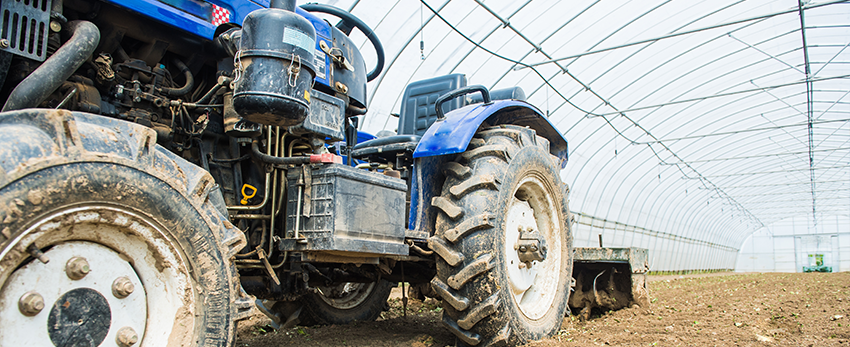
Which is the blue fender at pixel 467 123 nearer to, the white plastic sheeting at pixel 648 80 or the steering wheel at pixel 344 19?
the steering wheel at pixel 344 19

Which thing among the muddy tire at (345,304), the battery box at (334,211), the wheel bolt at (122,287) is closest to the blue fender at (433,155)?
the battery box at (334,211)

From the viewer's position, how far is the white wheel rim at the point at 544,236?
2933 mm

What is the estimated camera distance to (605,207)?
53.3 ft

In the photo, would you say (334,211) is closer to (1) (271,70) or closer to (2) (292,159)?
(2) (292,159)

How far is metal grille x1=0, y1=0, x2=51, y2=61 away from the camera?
60.4 inches

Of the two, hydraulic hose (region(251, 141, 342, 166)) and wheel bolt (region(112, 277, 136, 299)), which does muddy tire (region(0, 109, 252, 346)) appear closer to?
wheel bolt (region(112, 277, 136, 299))

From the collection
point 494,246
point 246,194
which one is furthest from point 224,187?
point 494,246

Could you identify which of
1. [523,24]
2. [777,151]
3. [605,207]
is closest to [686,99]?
[605,207]


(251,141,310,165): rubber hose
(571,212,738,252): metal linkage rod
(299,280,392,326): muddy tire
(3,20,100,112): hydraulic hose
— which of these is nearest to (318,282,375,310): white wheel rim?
(299,280,392,326): muddy tire

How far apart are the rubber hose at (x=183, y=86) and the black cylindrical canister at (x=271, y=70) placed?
0.28 m

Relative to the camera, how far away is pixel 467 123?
2807 millimetres

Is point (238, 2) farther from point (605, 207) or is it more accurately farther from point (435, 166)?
point (605, 207)

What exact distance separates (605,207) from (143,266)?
52.3ft

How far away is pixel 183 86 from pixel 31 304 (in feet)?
3.41
